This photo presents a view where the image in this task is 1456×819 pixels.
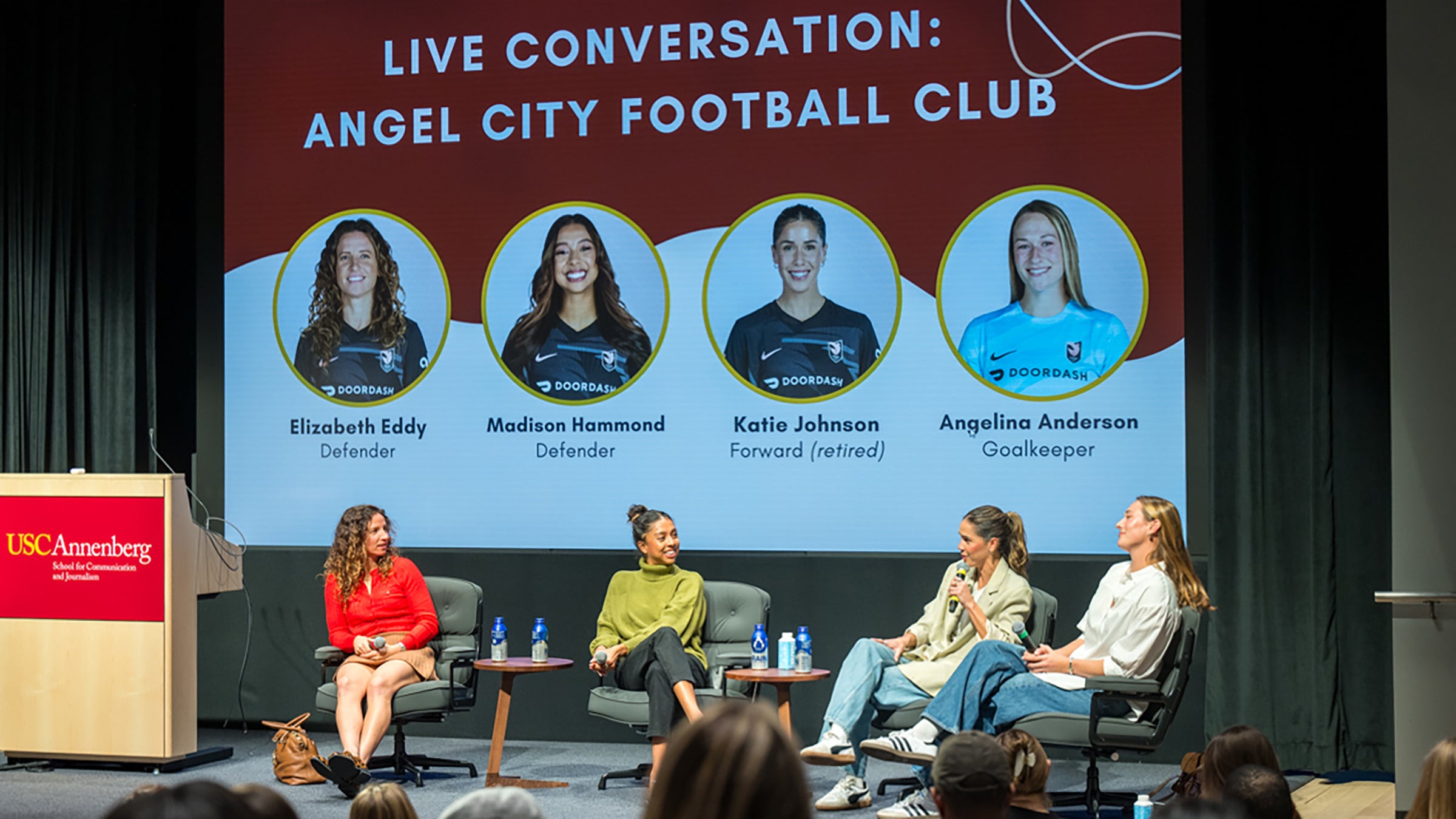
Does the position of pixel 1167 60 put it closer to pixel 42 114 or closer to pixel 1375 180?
pixel 1375 180

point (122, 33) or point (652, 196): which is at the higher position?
point (122, 33)

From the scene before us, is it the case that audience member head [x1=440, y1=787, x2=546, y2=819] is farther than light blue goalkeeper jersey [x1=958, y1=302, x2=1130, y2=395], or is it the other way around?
light blue goalkeeper jersey [x1=958, y1=302, x2=1130, y2=395]

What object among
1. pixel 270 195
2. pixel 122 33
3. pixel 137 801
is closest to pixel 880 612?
pixel 270 195

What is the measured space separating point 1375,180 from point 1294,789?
8.13 ft

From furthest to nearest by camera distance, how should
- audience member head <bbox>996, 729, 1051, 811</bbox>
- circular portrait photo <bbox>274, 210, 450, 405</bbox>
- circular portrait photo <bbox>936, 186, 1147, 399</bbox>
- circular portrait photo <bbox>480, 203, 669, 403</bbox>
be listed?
circular portrait photo <bbox>274, 210, 450, 405</bbox>, circular portrait photo <bbox>480, 203, 669, 403</bbox>, circular portrait photo <bbox>936, 186, 1147, 399</bbox>, audience member head <bbox>996, 729, 1051, 811</bbox>

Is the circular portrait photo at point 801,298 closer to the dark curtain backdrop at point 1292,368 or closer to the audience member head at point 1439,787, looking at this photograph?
the dark curtain backdrop at point 1292,368

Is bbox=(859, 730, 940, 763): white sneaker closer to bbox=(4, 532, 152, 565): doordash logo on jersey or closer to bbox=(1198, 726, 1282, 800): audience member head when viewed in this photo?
bbox=(1198, 726, 1282, 800): audience member head

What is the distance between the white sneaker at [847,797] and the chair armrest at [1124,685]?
948mm

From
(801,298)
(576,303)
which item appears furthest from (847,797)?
(576,303)

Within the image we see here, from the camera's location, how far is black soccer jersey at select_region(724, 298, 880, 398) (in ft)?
23.1

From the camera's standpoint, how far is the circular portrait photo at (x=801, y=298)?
7.02m

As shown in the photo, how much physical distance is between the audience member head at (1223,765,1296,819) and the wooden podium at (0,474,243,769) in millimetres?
4762

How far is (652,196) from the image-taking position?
24.0 feet

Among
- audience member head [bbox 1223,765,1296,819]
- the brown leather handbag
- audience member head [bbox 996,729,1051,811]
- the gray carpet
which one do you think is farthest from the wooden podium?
audience member head [bbox 1223,765,1296,819]
